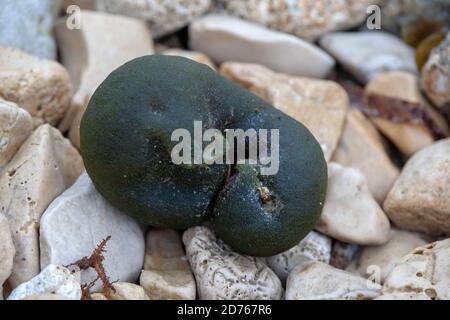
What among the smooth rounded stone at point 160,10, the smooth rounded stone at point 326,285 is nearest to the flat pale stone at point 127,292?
the smooth rounded stone at point 326,285

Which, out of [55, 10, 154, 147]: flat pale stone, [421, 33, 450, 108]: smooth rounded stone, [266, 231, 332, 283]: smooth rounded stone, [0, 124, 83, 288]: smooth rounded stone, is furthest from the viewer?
[55, 10, 154, 147]: flat pale stone

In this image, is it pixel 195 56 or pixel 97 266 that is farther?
pixel 195 56

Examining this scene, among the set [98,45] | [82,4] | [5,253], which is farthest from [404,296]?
[82,4]

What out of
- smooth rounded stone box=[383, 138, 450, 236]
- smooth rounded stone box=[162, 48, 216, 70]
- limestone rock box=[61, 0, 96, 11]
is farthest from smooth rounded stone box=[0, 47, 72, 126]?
smooth rounded stone box=[383, 138, 450, 236]

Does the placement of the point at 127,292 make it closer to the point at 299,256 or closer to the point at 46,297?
the point at 46,297

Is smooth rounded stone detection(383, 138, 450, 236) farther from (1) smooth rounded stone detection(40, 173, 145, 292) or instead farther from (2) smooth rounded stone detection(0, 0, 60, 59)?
(2) smooth rounded stone detection(0, 0, 60, 59)
